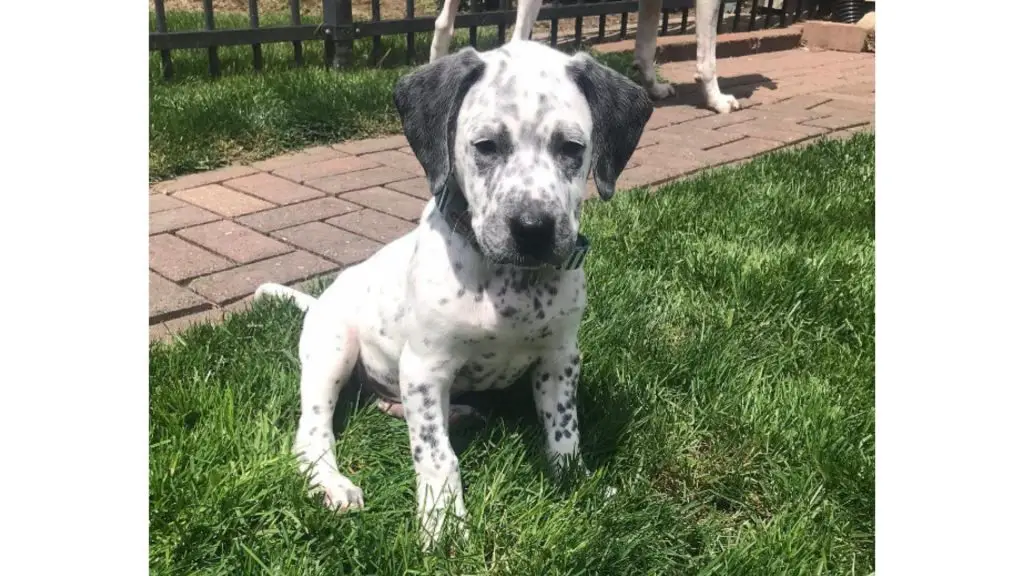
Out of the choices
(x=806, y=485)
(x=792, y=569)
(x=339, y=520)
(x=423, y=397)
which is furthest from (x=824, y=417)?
(x=339, y=520)

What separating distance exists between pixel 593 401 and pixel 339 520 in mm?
972

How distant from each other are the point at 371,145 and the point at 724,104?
3033 millimetres

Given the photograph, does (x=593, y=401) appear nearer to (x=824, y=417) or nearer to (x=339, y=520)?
(x=824, y=417)

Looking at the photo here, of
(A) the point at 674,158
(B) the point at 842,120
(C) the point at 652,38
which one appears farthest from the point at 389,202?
(B) the point at 842,120

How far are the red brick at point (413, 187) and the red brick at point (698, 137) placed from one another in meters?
2.07

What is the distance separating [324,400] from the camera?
273 cm

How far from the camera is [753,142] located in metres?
6.65

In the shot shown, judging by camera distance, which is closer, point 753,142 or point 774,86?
point 753,142

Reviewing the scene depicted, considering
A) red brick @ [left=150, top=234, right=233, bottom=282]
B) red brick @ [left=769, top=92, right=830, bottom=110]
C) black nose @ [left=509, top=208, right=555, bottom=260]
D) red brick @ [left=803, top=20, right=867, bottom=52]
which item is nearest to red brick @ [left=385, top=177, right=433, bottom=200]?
red brick @ [left=150, top=234, right=233, bottom=282]

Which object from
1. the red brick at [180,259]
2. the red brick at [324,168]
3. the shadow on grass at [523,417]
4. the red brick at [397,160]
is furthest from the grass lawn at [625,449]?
the red brick at [324,168]

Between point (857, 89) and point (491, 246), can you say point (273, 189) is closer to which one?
point (491, 246)

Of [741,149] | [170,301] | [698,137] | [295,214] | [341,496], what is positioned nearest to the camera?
[341,496]

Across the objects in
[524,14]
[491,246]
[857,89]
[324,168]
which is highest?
[524,14]

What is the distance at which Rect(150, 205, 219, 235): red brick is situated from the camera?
451cm
